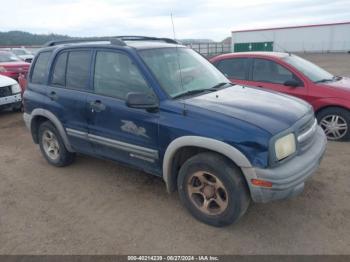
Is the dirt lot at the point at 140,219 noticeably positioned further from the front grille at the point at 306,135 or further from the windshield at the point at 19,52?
the windshield at the point at 19,52

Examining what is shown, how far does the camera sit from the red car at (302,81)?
556 cm

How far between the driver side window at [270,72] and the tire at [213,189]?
354 cm

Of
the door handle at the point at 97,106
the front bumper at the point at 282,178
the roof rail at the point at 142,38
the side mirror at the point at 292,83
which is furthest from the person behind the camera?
the side mirror at the point at 292,83

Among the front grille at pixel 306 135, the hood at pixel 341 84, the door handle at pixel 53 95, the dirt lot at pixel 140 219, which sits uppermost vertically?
the door handle at pixel 53 95

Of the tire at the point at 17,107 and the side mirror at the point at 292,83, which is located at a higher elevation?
the side mirror at the point at 292,83

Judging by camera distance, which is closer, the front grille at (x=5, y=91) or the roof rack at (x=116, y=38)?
the roof rack at (x=116, y=38)

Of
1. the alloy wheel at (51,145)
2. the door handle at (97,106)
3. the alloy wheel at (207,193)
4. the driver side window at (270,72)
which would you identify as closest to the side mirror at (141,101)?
the door handle at (97,106)

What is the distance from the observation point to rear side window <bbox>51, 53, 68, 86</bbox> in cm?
441

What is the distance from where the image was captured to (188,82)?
3.77 m

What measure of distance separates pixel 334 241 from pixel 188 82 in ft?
7.36

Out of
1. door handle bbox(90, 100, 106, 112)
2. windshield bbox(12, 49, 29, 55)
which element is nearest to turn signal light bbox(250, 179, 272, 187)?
door handle bbox(90, 100, 106, 112)

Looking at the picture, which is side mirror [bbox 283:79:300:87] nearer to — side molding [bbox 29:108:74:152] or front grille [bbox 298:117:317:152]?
front grille [bbox 298:117:317:152]

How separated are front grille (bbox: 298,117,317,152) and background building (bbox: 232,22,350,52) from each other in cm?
4288

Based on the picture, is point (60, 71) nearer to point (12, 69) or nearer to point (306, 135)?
point (306, 135)
